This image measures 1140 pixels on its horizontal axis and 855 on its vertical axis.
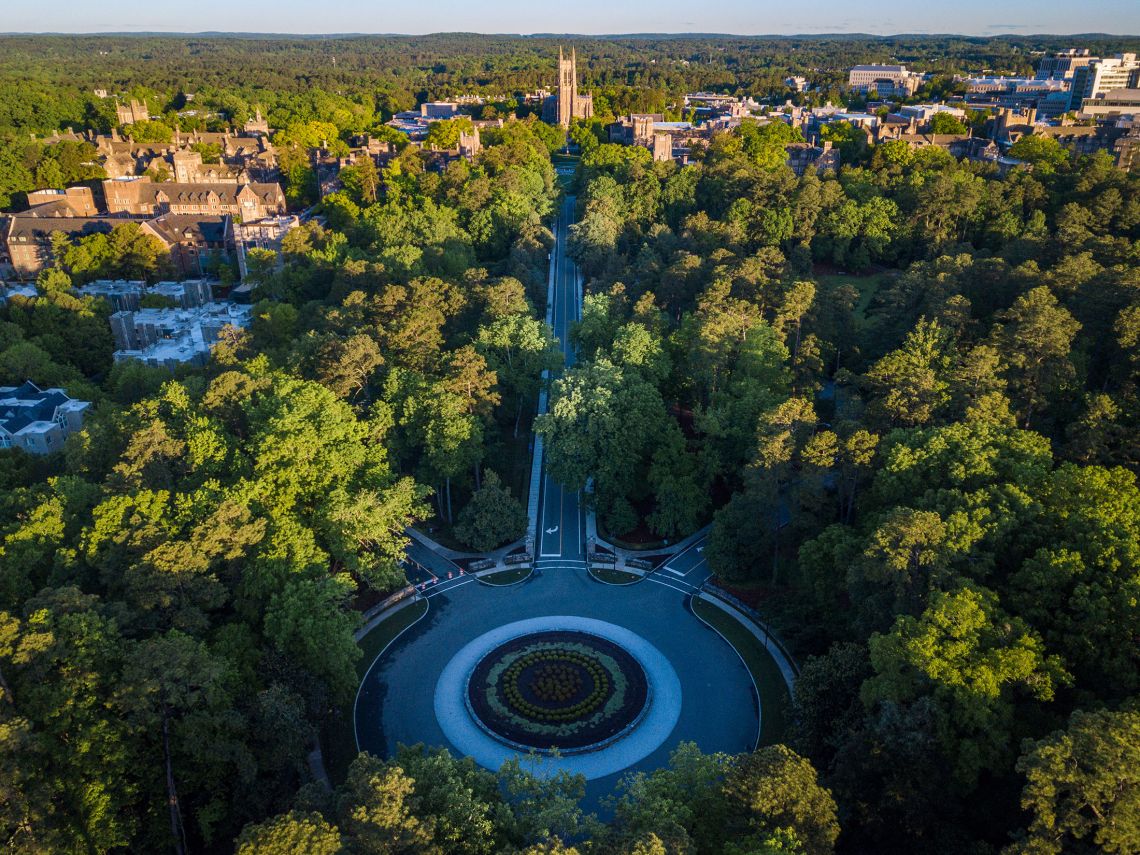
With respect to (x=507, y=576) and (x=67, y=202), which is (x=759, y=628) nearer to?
(x=507, y=576)

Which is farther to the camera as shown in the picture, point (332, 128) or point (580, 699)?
point (332, 128)

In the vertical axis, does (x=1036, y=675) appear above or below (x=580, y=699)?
above

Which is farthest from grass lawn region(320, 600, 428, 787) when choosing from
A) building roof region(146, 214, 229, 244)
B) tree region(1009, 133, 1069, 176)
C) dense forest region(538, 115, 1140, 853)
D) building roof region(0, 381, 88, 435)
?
tree region(1009, 133, 1069, 176)

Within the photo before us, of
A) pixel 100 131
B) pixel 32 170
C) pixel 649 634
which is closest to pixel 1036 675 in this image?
pixel 649 634

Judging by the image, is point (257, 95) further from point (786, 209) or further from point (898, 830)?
point (898, 830)

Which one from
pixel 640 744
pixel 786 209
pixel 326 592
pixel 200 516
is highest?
pixel 786 209

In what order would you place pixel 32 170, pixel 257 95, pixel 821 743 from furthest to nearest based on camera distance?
pixel 257 95 → pixel 32 170 → pixel 821 743

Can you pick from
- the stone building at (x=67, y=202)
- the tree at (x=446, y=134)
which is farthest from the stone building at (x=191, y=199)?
the tree at (x=446, y=134)

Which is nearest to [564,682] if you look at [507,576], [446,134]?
[507,576]
